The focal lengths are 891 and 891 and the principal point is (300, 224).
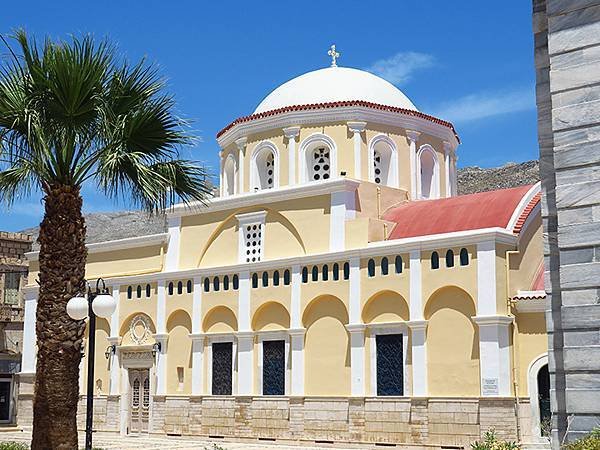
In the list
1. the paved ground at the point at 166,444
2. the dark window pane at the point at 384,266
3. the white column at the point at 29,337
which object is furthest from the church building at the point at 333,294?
the paved ground at the point at 166,444

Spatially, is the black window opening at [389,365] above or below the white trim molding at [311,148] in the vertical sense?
below

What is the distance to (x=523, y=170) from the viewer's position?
68125 millimetres

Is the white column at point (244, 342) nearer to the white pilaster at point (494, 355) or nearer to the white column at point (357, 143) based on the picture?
the white column at point (357, 143)

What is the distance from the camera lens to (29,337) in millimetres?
31766

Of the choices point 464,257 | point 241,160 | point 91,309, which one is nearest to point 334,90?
point 241,160

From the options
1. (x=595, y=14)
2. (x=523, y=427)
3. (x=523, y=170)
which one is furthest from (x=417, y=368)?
(x=523, y=170)

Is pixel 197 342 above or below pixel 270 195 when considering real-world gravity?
below

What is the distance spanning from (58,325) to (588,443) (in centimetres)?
790

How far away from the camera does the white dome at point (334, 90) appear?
27.0 m

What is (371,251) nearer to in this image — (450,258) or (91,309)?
(450,258)

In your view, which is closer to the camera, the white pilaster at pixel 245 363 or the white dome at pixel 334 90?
the white pilaster at pixel 245 363

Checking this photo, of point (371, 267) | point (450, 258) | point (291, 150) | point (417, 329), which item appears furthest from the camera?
point (291, 150)

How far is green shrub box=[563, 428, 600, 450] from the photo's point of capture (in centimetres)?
772

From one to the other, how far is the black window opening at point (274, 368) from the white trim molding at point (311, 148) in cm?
489
